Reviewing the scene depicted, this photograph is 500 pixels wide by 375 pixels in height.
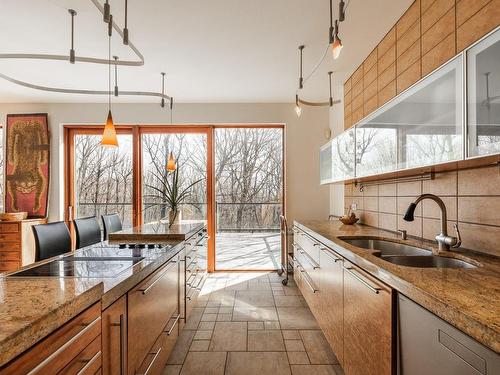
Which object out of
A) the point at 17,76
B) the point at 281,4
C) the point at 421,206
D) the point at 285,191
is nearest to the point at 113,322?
the point at 421,206

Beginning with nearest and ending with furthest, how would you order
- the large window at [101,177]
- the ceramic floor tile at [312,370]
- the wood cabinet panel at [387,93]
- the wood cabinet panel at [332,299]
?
the wood cabinet panel at [332,299], the ceramic floor tile at [312,370], the wood cabinet panel at [387,93], the large window at [101,177]

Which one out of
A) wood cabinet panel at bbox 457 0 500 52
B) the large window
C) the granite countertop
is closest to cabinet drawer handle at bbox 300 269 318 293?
the granite countertop

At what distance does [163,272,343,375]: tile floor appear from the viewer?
207 cm

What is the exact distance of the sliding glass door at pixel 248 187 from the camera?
15.2 ft

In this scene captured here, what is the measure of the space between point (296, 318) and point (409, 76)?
2421mm

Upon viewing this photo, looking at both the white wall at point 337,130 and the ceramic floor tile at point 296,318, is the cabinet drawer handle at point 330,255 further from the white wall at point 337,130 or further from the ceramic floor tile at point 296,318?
the white wall at point 337,130

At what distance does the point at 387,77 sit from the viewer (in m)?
2.54

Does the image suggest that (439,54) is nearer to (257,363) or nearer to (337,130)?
(337,130)

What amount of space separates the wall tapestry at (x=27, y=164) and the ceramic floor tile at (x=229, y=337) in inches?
138

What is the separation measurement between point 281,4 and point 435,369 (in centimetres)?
243

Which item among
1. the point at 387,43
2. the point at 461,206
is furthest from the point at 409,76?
the point at 461,206

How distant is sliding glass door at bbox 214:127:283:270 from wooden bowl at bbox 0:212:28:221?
A: 9.35 feet

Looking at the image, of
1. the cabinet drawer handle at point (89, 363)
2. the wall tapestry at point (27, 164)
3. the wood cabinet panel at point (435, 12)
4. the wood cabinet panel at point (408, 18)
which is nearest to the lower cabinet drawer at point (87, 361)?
the cabinet drawer handle at point (89, 363)

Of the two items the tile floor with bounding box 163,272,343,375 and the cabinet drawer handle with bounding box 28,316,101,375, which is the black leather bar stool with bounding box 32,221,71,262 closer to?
the tile floor with bounding box 163,272,343,375
